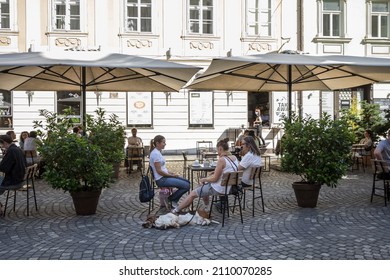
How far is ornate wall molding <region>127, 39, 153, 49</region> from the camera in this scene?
17891mm

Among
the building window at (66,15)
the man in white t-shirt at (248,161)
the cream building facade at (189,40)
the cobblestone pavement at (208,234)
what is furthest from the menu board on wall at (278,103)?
the man in white t-shirt at (248,161)

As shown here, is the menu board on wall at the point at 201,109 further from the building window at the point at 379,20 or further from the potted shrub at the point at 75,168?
the potted shrub at the point at 75,168

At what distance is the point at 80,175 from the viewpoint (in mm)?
6617

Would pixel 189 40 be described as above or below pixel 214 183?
above

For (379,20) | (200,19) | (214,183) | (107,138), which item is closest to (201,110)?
(200,19)

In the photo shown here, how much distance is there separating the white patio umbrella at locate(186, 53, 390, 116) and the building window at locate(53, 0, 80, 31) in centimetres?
874

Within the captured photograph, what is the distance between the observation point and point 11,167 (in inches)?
272

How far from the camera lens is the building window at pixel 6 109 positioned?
17.3 metres

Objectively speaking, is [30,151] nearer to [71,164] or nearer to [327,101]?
[71,164]

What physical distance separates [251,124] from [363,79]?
8.39 m

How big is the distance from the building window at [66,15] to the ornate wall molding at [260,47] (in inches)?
296

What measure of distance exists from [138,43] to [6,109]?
611 centimetres

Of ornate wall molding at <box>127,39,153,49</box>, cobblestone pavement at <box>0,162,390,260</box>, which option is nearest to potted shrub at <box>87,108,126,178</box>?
cobblestone pavement at <box>0,162,390,260</box>

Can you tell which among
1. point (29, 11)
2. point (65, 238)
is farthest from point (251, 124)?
point (65, 238)
